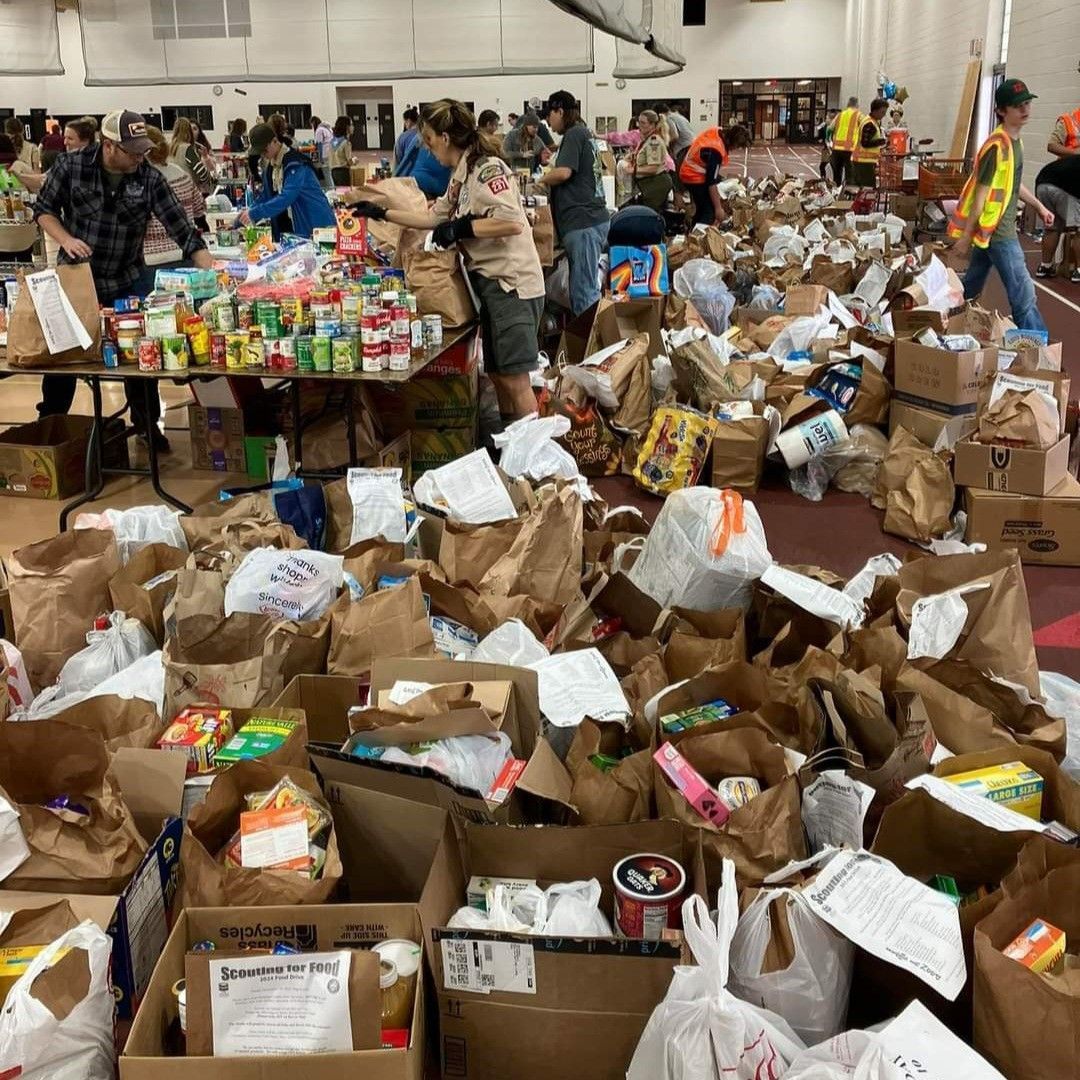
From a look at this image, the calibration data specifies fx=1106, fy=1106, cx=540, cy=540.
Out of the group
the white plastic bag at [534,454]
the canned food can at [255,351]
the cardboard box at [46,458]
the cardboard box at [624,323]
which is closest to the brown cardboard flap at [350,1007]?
the white plastic bag at [534,454]

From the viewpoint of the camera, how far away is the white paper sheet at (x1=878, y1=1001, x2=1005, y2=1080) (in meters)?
1.40

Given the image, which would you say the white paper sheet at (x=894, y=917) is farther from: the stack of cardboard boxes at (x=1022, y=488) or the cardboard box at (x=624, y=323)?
the cardboard box at (x=624, y=323)

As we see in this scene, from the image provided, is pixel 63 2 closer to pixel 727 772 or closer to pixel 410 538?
pixel 410 538

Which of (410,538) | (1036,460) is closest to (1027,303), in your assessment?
(1036,460)

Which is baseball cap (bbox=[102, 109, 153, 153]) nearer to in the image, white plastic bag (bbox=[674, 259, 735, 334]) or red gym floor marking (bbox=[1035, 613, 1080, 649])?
white plastic bag (bbox=[674, 259, 735, 334])

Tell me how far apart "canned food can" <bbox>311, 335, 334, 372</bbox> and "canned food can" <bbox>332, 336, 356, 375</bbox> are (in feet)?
0.07

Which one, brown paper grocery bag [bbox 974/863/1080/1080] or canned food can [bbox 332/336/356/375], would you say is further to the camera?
canned food can [bbox 332/336/356/375]

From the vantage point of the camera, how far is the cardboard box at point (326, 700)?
239 cm

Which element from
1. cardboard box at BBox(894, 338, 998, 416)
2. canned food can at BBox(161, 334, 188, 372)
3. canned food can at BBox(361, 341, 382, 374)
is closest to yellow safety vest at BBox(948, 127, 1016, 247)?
cardboard box at BBox(894, 338, 998, 416)

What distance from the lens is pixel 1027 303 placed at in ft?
21.2

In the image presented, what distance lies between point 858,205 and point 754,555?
1044 cm

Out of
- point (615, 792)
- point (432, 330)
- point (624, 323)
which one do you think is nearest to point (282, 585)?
point (615, 792)

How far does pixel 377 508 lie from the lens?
3338mm

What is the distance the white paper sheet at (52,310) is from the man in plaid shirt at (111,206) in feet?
1.54
